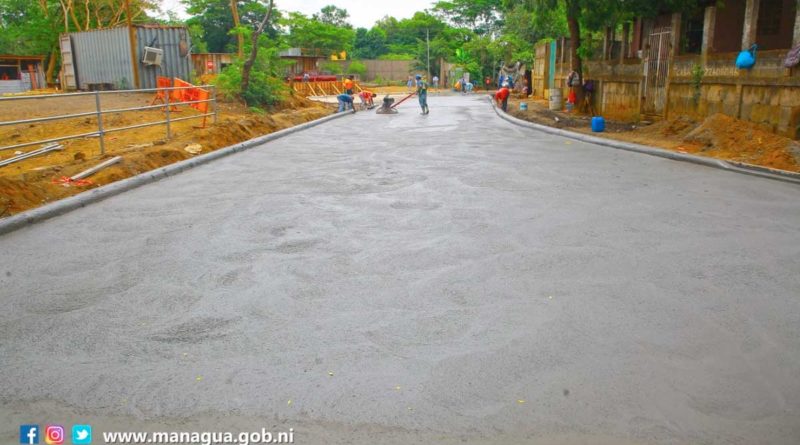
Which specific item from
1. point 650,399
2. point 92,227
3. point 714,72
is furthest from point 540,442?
point 714,72

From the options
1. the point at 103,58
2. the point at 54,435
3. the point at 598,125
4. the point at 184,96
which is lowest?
the point at 54,435

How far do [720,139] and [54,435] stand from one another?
14.0 meters

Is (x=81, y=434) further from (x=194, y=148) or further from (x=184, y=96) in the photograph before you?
(x=184, y=96)

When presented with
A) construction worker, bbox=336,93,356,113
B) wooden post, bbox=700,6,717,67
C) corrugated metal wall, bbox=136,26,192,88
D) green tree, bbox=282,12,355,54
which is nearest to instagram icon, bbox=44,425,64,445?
wooden post, bbox=700,6,717,67

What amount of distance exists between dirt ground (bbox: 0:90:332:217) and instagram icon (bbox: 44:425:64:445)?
18.0 ft

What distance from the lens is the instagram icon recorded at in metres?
3.21

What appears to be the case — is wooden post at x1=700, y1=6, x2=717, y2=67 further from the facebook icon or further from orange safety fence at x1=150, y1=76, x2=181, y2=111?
the facebook icon

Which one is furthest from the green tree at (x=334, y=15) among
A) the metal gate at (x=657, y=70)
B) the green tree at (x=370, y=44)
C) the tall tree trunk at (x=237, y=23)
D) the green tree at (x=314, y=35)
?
the metal gate at (x=657, y=70)

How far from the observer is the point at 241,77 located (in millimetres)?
25094

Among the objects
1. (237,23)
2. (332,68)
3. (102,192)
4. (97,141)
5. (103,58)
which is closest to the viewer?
(102,192)

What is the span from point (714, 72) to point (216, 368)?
15740mm

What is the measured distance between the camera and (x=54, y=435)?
3242 millimetres

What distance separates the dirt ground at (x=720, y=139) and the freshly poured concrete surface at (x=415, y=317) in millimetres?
3286

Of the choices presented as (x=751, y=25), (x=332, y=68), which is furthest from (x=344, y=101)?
(x=332, y=68)
